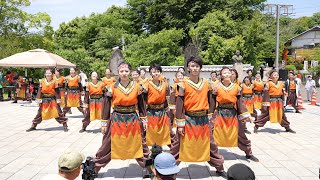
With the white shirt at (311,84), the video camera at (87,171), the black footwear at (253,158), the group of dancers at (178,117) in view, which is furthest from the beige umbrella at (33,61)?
the video camera at (87,171)

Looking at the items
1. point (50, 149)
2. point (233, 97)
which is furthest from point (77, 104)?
point (233, 97)

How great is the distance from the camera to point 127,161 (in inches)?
262

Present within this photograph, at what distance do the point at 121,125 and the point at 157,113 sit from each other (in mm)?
1469

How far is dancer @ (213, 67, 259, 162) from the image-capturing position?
6234mm

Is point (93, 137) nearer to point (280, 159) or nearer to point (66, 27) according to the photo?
point (280, 159)

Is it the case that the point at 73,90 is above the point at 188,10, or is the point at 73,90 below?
below

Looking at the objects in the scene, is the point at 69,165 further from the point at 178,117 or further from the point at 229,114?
the point at 229,114

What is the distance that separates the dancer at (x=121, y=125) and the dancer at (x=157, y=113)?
1.20 m

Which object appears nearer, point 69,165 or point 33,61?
point 69,165

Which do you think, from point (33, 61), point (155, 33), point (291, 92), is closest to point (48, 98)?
point (33, 61)

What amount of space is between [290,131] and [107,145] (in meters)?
6.20

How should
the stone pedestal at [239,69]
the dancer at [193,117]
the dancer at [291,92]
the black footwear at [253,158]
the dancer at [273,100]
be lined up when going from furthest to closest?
1. the stone pedestal at [239,69]
2. the dancer at [291,92]
3. the dancer at [273,100]
4. the black footwear at [253,158]
5. the dancer at [193,117]

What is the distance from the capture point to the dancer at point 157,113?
6.75 metres

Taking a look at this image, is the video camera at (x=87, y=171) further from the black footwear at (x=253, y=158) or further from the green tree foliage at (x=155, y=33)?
the green tree foliage at (x=155, y=33)
